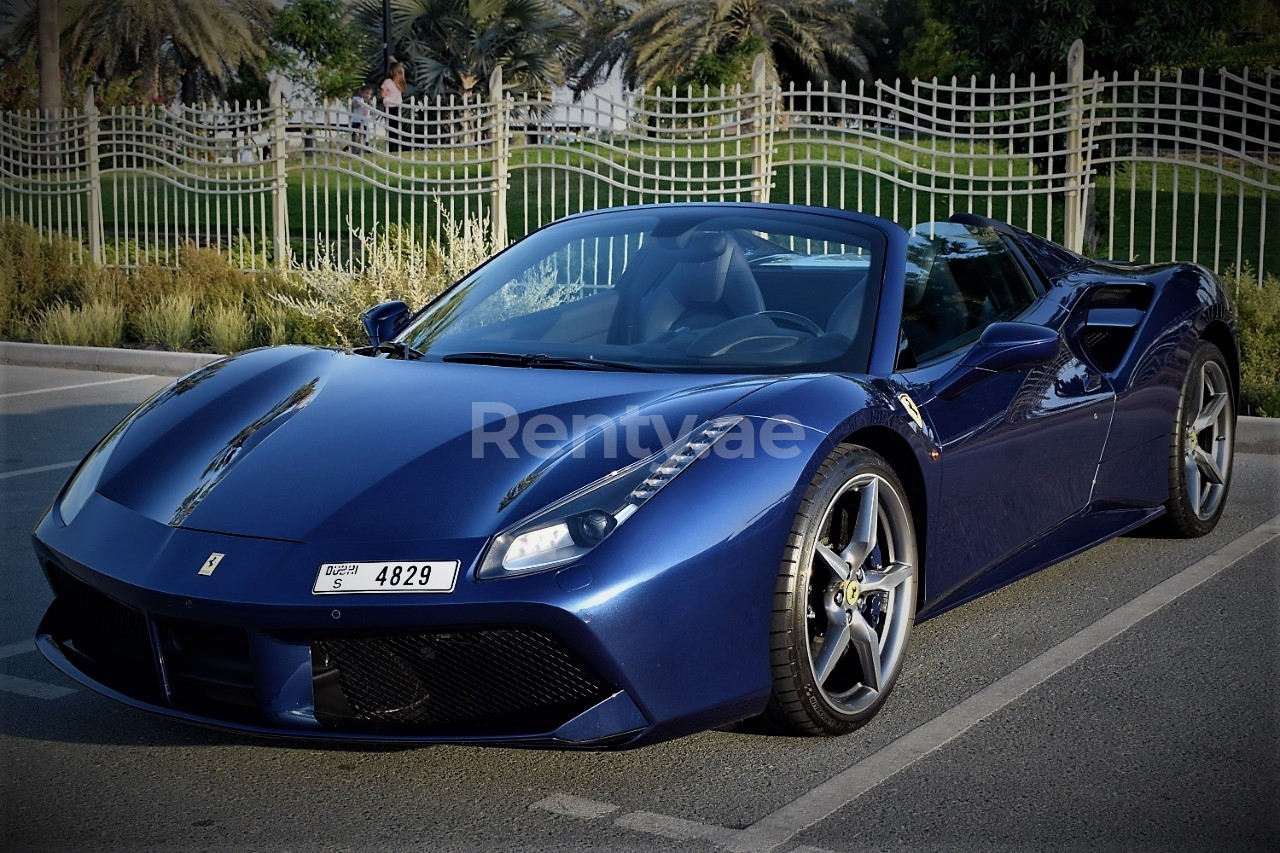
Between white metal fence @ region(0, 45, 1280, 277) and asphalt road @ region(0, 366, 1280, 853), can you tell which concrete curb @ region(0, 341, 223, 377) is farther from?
asphalt road @ region(0, 366, 1280, 853)

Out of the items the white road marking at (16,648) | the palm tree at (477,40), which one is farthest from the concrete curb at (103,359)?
the palm tree at (477,40)

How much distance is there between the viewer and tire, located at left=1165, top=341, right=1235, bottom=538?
5367 millimetres

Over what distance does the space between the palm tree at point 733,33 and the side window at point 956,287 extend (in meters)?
37.8

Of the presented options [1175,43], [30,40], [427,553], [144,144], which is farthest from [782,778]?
[30,40]

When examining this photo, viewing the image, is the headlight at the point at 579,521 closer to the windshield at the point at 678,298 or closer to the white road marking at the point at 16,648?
the windshield at the point at 678,298

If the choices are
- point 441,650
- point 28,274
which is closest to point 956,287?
point 441,650

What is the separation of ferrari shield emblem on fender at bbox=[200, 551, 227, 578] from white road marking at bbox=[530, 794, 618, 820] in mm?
852

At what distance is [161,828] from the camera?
301 cm

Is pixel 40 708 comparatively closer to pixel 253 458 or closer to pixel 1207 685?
pixel 253 458

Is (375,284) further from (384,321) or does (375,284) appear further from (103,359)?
(384,321)

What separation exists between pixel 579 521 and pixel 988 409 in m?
1.59

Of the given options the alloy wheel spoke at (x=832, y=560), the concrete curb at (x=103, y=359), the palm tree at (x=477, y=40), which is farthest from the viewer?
the palm tree at (x=477, y=40)

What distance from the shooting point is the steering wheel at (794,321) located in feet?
13.6

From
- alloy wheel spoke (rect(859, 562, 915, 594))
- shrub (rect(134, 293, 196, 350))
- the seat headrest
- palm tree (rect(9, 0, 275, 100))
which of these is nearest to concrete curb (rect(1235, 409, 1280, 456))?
the seat headrest
